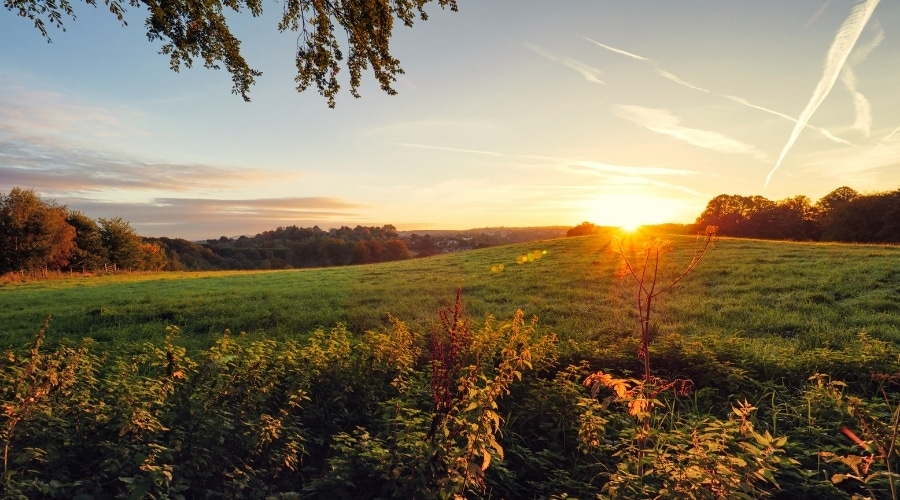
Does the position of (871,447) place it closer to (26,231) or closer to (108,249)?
(26,231)

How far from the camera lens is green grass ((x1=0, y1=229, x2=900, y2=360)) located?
400 inches

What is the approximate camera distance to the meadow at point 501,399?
12.0ft

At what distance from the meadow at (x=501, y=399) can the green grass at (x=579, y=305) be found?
0.12 metres

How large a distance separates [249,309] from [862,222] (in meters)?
63.7

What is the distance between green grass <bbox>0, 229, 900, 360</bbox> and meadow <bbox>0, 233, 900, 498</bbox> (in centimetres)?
12

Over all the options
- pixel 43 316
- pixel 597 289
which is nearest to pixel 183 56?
pixel 43 316

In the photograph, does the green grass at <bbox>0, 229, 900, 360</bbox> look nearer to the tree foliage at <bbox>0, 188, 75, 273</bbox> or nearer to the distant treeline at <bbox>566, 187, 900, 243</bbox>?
the distant treeline at <bbox>566, 187, 900, 243</bbox>

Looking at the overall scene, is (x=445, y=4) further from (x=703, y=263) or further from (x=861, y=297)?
(x=703, y=263)

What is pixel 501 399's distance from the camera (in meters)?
5.66

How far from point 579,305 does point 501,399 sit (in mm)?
8593

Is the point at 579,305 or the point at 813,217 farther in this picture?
the point at 813,217

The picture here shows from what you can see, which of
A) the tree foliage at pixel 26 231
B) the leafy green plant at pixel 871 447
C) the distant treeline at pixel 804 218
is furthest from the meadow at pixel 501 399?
the tree foliage at pixel 26 231

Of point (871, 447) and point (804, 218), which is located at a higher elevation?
point (804, 218)

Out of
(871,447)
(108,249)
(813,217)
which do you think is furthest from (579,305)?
Result: (108,249)
